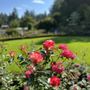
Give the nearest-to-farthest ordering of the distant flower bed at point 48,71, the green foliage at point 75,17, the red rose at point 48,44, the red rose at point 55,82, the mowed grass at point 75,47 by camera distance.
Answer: the red rose at point 55,82 → the distant flower bed at point 48,71 → the red rose at point 48,44 → the mowed grass at point 75,47 → the green foliage at point 75,17

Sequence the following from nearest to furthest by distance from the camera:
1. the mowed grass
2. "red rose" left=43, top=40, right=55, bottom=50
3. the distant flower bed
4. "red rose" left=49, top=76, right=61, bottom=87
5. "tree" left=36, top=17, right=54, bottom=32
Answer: "red rose" left=49, top=76, right=61, bottom=87, the distant flower bed, "red rose" left=43, top=40, right=55, bottom=50, the mowed grass, "tree" left=36, top=17, right=54, bottom=32

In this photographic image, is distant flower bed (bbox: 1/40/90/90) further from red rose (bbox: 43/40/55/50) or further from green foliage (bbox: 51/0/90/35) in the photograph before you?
green foliage (bbox: 51/0/90/35)

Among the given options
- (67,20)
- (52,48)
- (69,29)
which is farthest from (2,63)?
(67,20)

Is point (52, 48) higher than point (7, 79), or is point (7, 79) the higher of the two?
point (52, 48)

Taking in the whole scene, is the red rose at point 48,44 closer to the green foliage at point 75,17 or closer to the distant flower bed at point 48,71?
the distant flower bed at point 48,71

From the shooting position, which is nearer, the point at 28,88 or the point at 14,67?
the point at 28,88

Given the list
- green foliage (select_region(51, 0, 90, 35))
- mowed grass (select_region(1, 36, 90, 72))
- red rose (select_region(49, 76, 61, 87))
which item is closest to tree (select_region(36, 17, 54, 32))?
green foliage (select_region(51, 0, 90, 35))

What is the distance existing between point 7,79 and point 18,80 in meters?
0.42

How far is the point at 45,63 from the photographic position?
431cm

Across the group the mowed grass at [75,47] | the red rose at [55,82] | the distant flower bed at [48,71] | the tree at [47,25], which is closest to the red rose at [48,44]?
the distant flower bed at [48,71]

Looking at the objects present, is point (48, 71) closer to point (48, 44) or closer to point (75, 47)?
point (48, 44)

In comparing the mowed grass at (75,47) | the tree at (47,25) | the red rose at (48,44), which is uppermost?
the red rose at (48,44)

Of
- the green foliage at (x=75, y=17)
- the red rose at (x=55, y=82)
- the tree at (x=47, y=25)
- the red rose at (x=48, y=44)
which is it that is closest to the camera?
the red rose at (x=55, y=82)

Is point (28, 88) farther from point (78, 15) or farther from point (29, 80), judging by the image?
point (78, 15)
